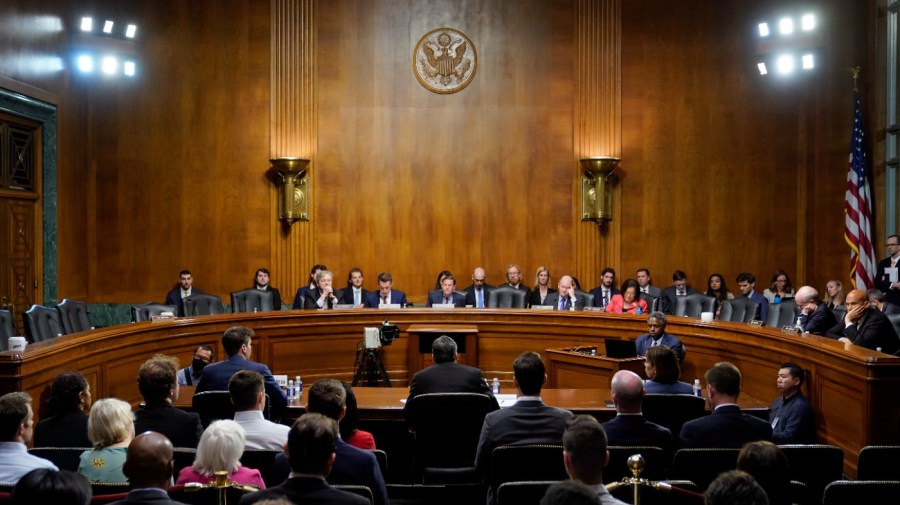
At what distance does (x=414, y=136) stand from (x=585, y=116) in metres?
2.30

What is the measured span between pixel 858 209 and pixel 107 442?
31.7 ft

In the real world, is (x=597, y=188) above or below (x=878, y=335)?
above

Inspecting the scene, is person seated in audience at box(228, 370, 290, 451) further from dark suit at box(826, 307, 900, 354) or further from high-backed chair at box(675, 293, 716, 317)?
high-backed chair at box(675, 293, 716, 317)

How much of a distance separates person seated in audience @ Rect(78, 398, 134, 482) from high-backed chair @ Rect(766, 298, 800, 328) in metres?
7.37

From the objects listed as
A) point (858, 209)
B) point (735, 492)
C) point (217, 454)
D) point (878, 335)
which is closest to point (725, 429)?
point (735, 492)

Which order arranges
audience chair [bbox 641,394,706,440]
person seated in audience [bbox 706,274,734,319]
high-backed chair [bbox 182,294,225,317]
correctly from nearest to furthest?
audience chair [bbox 641,394,706,440] → high-backed chair [bbox 182,294,225,317] → person seated in audience [bbox 706,274,734,319]

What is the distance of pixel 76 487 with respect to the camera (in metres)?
2.83

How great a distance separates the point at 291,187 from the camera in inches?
473

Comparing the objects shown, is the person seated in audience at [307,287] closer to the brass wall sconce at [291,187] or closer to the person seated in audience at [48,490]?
the brass wall sconce at [291,187]

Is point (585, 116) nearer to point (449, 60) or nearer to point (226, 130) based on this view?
point (449, 60)

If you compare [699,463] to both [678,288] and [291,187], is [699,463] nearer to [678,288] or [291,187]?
[678,288]

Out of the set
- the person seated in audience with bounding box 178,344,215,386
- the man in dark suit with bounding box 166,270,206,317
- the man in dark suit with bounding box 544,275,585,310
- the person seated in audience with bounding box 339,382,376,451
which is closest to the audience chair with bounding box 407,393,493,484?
the person seated in audience with bounding box 339,382,376,451

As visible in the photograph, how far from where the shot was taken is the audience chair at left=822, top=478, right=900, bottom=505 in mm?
3453

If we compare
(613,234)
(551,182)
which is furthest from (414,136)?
(613,234)
